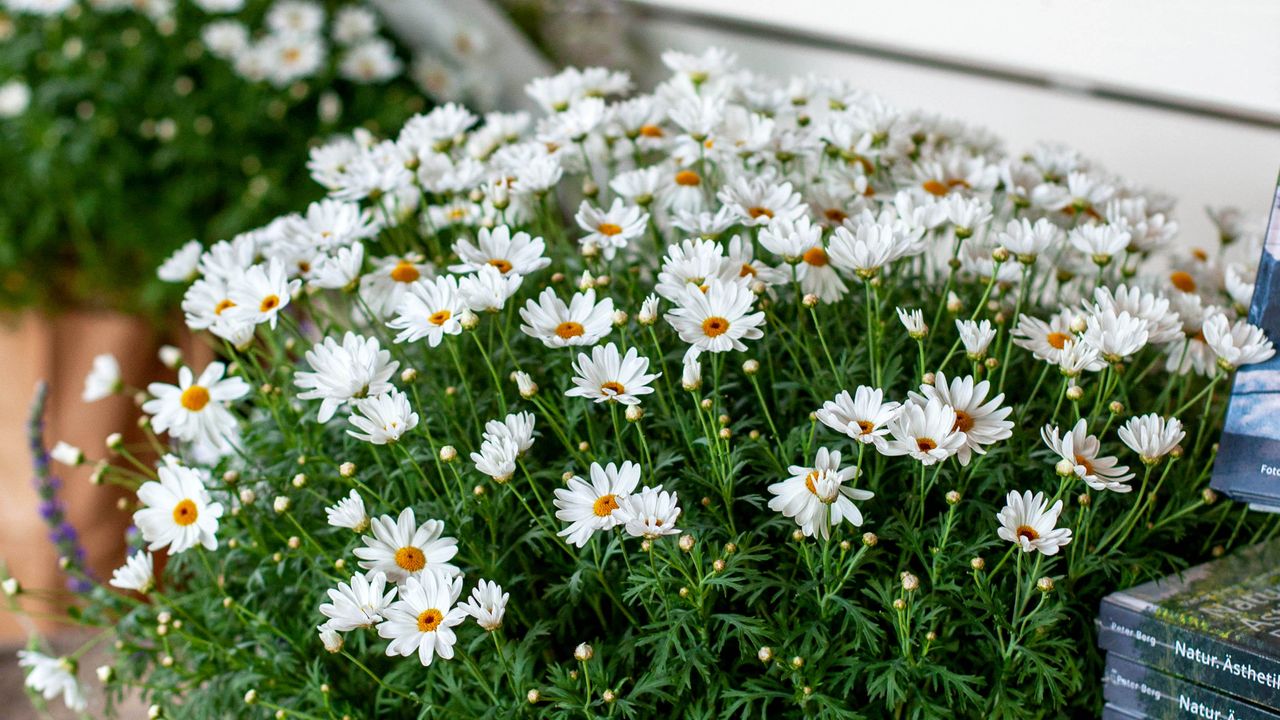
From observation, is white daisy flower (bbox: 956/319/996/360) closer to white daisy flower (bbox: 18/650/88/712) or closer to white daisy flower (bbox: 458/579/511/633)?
white daisy flower (bbox: 458/579/511/633)

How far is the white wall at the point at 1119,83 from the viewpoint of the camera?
121 cm

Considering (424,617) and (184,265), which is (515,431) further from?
(184,265)

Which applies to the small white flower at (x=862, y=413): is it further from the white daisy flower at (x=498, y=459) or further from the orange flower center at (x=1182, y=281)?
the orange flower center at (x=1182, y=281)

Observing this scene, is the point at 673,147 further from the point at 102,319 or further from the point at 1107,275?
the point at 102,319

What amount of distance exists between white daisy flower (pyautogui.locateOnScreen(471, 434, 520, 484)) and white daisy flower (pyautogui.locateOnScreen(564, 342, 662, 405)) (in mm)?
42

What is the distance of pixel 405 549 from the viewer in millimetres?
586

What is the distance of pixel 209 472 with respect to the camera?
75 centimetres

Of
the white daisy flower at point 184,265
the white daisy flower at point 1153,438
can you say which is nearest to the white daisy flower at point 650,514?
the white daisy flower at point 1153,438

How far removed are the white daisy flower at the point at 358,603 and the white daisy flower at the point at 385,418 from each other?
7 centimetres

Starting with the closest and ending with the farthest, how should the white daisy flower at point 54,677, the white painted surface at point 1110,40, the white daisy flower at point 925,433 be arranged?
the white daisy flower at point 925,433
the white daisy flower at point 54,677
the white painted surface at point 1110,40

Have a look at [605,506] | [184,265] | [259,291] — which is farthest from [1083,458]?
[184,265]

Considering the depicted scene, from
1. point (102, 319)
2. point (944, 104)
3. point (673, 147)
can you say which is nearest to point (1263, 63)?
point (944, 104)

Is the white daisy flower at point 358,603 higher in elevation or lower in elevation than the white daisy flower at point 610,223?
lower

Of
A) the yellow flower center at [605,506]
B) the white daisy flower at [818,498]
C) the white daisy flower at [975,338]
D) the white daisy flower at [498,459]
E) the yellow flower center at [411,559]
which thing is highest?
the white daisy flower at [975,338]
